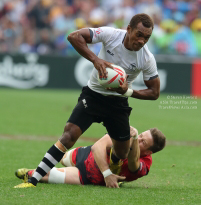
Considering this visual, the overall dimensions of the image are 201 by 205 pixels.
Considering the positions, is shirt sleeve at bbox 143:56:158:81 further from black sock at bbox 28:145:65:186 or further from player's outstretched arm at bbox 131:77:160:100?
black sock at bbox 28:145:65:186

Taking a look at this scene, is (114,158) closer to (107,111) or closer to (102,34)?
(107,111)

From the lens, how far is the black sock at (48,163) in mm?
5484

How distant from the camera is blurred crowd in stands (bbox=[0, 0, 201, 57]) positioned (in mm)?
19078

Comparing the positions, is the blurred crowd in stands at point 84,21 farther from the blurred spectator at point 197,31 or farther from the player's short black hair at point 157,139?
the player's short black hair at point 157,139

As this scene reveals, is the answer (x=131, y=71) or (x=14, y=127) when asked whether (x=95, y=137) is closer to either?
(x=14, y=127)

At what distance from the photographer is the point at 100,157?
227 inches

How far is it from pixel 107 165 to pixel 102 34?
5.24ft

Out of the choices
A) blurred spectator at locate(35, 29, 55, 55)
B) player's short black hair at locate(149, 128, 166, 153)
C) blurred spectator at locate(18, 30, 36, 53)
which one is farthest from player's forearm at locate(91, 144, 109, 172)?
blurred spectator at locate(18, 30, 36, 53)

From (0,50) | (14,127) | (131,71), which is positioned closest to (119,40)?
(131,71)

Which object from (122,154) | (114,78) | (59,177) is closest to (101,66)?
(114,78)

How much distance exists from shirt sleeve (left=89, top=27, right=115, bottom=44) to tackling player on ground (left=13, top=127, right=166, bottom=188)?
3.84 feet

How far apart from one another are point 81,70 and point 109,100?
12812 mm

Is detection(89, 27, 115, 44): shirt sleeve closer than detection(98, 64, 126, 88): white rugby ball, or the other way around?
detection(98, 64, 126, 88): white rugby ball

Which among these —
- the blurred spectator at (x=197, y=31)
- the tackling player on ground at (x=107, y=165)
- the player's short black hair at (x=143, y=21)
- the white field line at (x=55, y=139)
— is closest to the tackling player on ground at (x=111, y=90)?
the player's short black hair at (x=143, y=21)
